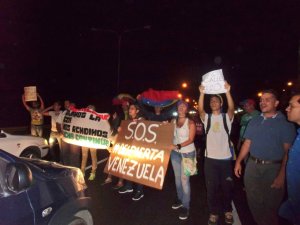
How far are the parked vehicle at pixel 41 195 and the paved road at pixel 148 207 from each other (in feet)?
4.57

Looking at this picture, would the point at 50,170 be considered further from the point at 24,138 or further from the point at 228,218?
the point at 24,138

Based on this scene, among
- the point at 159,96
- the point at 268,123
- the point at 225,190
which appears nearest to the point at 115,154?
the point at 159,96

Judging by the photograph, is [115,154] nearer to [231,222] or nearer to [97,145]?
[97,145]

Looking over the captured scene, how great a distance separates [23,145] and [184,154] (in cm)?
466

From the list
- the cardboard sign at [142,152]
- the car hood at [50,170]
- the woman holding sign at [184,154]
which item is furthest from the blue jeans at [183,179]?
the car hood at [50,170]

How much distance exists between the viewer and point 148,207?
19.4 feet

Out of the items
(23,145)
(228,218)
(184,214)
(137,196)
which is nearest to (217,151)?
(228,218)

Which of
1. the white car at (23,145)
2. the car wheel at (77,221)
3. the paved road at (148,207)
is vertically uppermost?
the car wheel at (77,221)

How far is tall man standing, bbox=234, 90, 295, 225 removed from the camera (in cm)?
402

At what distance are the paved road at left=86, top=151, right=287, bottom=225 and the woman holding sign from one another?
1.16ft

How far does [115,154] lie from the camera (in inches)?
246

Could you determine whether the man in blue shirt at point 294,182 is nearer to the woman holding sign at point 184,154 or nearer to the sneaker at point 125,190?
the woman holding sign at point 184,154

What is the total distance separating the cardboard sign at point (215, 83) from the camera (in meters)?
4.81

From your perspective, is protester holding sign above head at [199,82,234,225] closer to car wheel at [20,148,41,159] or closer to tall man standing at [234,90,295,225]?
tall man standing at [234,90,295,225]
